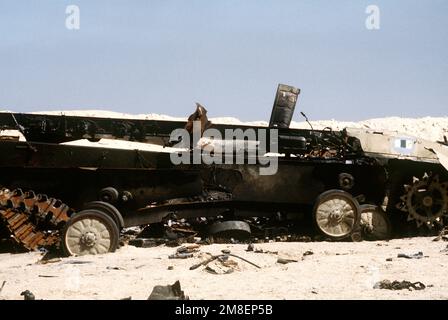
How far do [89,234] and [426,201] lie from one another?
276 inches

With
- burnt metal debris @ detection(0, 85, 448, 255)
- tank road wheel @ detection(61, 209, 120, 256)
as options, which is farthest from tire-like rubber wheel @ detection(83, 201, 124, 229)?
tank road wheel @ detection(61, 209, 120, 256)

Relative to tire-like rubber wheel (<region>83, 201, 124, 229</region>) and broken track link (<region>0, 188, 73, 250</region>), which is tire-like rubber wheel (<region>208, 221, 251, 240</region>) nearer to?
tire-like rubber wheel (<region>83, 201, 124, 229</region>)

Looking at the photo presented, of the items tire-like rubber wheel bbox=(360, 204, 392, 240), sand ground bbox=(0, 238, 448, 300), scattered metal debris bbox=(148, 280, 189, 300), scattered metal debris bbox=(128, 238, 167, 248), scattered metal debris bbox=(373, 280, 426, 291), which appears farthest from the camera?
tire-like rubber wheel bbox=(360, 204, 392, 240)

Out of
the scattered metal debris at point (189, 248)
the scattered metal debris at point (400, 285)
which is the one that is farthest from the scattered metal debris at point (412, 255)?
the scattered metal debris at point (189, 248)

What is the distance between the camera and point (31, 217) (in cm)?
903

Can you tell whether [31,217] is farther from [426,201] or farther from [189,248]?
[426,201]

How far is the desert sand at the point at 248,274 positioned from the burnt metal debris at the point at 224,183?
2.47 ft

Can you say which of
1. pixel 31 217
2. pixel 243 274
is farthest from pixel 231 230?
pixel 31 217

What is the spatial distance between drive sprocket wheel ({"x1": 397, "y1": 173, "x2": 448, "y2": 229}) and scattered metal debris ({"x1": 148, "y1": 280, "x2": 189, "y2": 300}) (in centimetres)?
637

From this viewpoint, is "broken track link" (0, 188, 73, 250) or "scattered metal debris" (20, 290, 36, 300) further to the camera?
"broken track link" (0, 188, 73, 250)

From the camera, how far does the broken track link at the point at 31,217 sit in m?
8.89

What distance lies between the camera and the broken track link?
8.89 m

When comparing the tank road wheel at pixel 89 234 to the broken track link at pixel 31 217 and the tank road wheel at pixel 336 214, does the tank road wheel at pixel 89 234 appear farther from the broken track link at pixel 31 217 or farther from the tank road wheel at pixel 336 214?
the tank road wheel at pixel 336 214

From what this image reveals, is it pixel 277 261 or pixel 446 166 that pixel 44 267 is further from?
pixel 446 166
